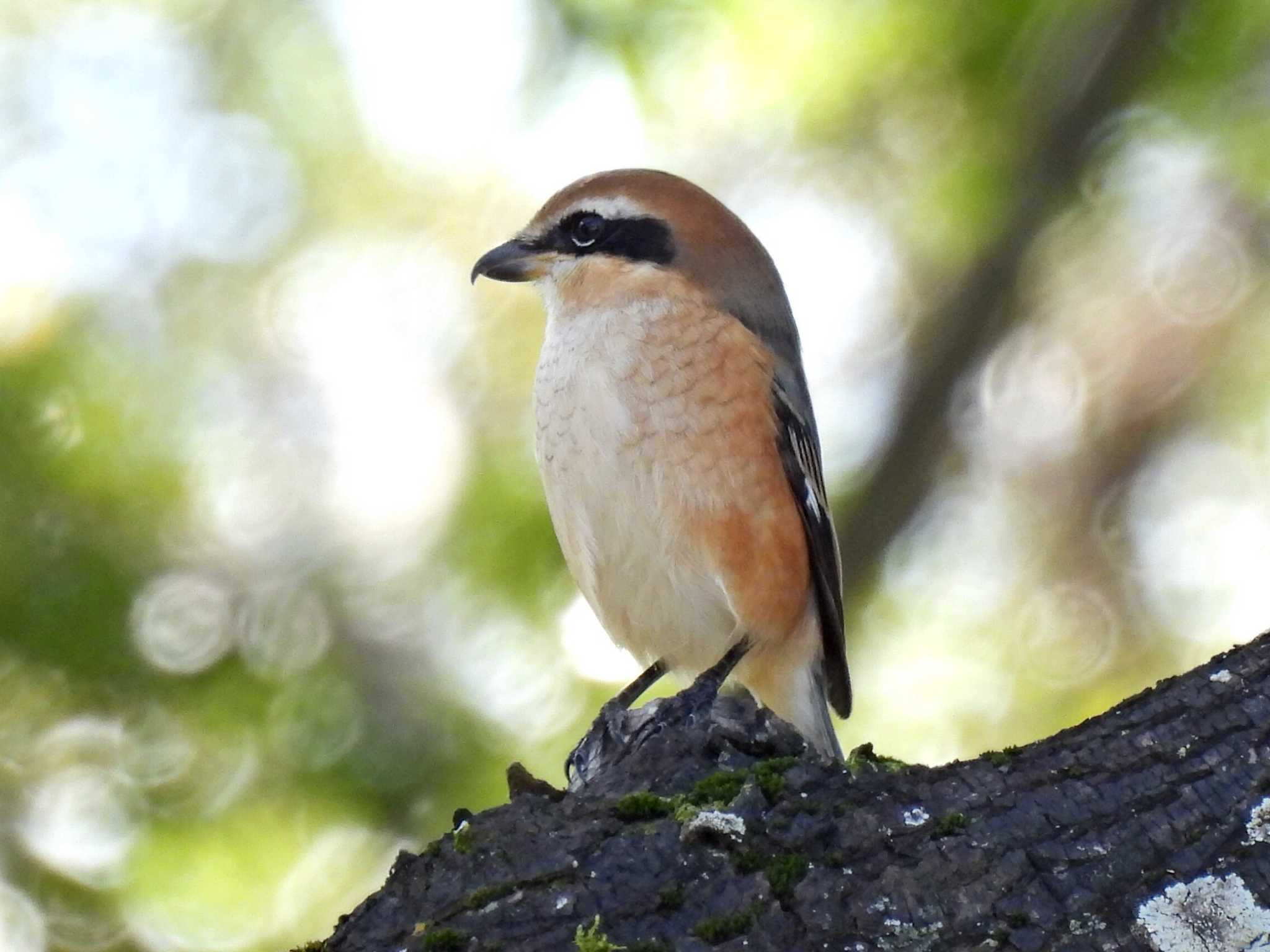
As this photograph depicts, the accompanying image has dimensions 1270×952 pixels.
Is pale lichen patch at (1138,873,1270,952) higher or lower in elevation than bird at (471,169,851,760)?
lower

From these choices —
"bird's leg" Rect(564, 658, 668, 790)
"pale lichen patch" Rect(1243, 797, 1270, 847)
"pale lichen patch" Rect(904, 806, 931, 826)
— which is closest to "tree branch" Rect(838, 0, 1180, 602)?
"bird's leg" Rect(564, 658, 668, 790)

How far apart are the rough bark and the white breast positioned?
125 centimetres

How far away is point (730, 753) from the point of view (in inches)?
99.5

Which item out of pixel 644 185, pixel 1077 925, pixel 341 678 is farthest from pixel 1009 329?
pixel 1077 925

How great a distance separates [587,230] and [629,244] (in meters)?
0.13

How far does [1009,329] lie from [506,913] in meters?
2.65

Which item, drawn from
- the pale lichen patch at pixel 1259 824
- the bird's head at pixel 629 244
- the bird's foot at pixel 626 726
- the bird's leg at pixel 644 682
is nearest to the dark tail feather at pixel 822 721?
the bird's leg at pixel 644 682

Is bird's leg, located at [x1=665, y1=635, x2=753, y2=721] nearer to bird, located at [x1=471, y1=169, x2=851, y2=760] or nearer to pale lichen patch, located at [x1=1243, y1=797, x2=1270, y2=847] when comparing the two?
bird, located at [x1=471, y1=169, x2=851, y2=760]

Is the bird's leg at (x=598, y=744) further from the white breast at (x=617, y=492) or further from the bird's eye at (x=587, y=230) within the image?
the bird's eye at (x=587, y=230)

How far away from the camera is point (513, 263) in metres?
4.07

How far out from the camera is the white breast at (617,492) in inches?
142

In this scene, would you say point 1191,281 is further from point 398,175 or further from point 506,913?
point 506,913

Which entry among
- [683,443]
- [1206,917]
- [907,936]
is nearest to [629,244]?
[683,443]

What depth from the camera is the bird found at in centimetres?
362
